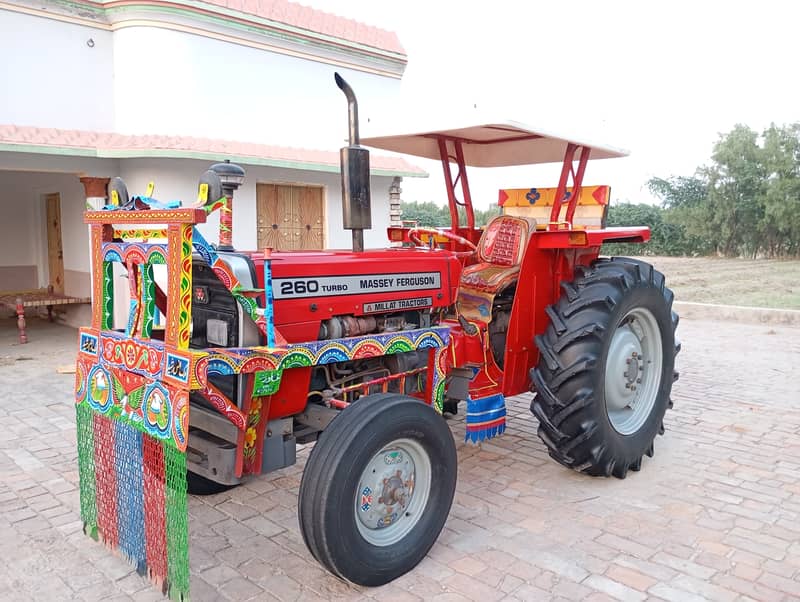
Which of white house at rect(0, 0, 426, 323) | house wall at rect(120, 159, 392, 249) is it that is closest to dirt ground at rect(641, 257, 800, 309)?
house wall at rect(120, 159, 392, 249)

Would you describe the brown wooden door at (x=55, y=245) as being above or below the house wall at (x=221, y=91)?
below

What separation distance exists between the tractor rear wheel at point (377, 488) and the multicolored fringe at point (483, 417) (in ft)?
2.91

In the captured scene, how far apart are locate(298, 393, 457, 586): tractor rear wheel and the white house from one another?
6.46m

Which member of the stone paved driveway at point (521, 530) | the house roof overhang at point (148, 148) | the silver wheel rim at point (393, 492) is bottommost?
the stone paved driveway at point (521, 530)

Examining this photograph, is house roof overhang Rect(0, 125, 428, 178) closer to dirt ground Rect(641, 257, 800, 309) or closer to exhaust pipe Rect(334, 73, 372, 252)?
exhaust pipe Rect(334, 73, 372, 252)

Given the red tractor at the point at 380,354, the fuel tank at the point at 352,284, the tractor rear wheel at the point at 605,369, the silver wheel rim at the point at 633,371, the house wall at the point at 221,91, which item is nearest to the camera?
the red tractor at the point at 380,354

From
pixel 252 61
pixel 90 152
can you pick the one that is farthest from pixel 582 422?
pixel 252 61

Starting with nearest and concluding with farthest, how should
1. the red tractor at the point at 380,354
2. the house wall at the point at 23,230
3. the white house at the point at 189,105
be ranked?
the red tractor at the point at 380,354 < the white house at the point at 189,105 < the house wall at the point at 23,230

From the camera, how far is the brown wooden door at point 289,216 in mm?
9961

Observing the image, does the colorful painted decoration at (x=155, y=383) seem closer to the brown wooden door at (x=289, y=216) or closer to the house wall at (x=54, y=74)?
the house wall at (x=54, y=74)

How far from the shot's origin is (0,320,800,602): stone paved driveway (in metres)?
2.94

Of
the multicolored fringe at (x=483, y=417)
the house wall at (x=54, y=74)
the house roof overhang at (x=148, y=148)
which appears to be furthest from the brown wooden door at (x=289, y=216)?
the multicolored fringe at (x=483, y=417)

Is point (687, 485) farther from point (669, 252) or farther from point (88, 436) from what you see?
point (669, 252)

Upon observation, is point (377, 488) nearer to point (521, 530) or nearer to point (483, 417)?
point (521, 530)
